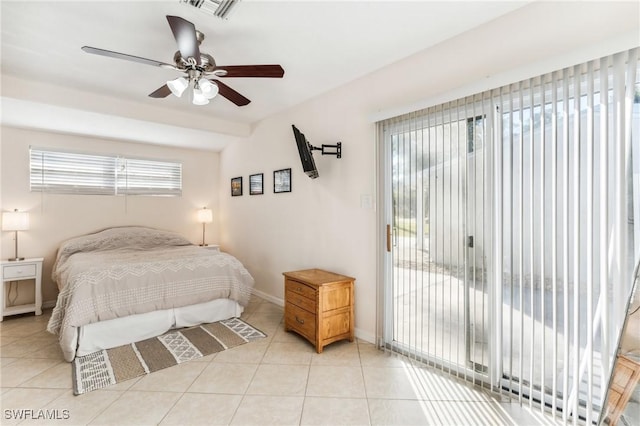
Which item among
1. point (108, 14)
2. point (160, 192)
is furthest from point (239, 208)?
point (108, 14)

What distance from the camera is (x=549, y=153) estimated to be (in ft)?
5.82

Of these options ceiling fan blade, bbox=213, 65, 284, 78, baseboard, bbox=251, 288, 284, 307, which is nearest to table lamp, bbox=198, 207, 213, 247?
baseboard, bbox=251, 288, 284, 307

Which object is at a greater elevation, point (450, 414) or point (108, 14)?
point (108, 14)

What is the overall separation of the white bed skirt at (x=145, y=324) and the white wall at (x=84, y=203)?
6.97 ft

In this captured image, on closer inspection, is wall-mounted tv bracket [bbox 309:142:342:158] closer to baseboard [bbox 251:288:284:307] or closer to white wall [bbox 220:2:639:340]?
white wall [bbox 220:2:639:340]

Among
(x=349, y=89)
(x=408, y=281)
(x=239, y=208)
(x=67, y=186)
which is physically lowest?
(x=408, y=281)

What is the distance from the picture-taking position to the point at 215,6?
6.09ft

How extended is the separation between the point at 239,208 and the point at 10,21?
3149mm

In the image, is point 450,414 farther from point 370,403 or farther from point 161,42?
point 161,42

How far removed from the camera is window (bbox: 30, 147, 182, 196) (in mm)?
4008

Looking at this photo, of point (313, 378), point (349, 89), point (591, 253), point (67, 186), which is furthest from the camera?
point (67, 186)

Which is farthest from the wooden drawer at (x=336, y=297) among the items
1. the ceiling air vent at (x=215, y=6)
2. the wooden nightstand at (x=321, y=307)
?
the ceiling air vent at (x=215, y=6)

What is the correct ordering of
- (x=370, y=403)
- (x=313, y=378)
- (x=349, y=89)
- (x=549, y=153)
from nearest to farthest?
(x=549, y=153), (x=370, y=403), (x=313, y=378), (x=349, y=89)

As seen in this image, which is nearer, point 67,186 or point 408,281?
point 408,281
